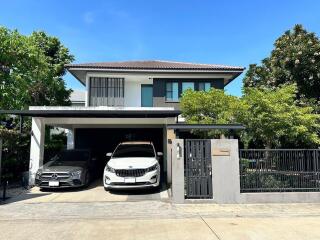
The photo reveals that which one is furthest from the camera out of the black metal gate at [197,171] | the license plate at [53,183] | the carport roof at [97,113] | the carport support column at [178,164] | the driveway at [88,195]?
the carport roof at [97,113]

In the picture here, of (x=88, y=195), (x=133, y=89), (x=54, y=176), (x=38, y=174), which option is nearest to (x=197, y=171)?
(x=88, y=195)

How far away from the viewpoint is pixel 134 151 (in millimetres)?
14781

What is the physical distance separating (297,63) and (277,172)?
828 cm

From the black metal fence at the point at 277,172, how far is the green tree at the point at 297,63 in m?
7.40

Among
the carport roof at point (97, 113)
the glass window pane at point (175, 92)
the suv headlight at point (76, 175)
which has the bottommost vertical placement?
the suv headlight at point (76, 175)

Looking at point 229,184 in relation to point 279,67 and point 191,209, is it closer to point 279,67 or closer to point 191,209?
point 191,209

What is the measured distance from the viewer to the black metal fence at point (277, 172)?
1168 cm

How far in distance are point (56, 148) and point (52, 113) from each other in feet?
21.6

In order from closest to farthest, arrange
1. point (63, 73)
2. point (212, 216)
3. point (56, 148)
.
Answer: point (212, 216) → point (56, 148) → point (63, 73)

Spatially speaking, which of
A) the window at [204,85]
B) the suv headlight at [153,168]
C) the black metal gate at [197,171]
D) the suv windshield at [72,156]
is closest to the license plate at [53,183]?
the suv windshield at [72,156]

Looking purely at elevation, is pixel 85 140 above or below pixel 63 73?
below

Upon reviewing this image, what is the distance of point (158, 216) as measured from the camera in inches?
378

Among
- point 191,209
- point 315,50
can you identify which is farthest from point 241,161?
point 315,50

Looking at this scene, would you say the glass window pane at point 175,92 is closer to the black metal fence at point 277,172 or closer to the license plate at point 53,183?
the license plate at point 53,183
